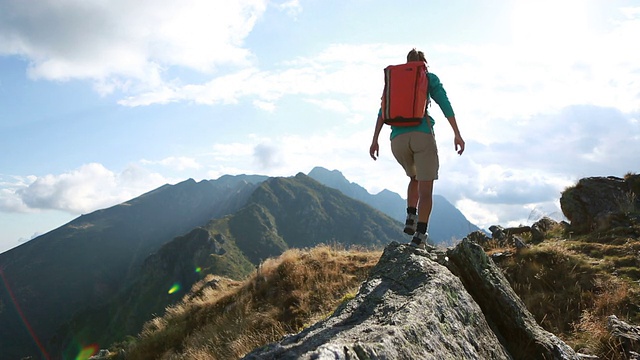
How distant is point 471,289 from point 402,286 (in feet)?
5.17

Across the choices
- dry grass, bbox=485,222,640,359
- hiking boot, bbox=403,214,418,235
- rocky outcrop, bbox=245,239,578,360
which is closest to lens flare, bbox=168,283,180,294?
dry grass, bbox=485,222,640,359

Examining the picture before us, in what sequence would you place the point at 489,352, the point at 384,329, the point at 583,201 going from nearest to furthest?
the point at 384,329
the point at 489,352
the point at 583,201

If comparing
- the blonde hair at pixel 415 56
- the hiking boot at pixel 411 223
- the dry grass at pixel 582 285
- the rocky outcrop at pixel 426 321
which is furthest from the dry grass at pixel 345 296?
the blonde hair at pixel 415 56

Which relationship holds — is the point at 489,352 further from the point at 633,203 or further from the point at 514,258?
the point at 633,203

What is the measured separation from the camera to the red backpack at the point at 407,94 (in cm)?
556

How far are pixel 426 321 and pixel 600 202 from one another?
14018 millimetres

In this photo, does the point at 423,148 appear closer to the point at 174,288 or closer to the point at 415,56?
the point at 415,56

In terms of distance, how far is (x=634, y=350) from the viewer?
4535 mm

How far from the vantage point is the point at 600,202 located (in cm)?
1338

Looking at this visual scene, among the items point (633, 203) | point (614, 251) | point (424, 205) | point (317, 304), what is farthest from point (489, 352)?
point (633, 203)

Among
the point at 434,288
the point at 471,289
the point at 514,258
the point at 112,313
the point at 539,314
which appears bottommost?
the point at 112,313

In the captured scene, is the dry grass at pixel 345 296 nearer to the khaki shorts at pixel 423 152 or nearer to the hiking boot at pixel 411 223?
the hiking boot at pixel 411 223

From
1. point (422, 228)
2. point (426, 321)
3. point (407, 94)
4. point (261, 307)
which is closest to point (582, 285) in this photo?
point (422, 228)

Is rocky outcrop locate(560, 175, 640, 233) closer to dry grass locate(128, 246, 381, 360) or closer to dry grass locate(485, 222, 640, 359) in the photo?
dry grass locate(485, 222, 640, 359)
